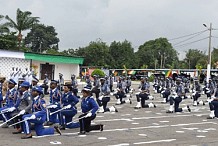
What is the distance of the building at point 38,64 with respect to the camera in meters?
38.2

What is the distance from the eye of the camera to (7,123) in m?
12.2

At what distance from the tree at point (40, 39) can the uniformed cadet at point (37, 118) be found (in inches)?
3176

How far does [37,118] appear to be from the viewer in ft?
34.3

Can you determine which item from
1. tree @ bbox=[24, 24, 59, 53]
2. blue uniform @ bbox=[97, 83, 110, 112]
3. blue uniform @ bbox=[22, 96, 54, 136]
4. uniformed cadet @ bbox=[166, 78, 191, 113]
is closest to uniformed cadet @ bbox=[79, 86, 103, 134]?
blue uniform @ bbox=[22, 96, 54, 136]

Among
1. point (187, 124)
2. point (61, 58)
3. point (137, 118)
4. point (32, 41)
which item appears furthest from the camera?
point (32, 41)

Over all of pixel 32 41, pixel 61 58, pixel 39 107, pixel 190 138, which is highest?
pixel 32 41

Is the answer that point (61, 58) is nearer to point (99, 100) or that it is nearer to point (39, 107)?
point (99, 100)

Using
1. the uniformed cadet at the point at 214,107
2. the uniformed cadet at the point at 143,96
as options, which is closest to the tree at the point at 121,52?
the uniformed cadet at the point at 143,96

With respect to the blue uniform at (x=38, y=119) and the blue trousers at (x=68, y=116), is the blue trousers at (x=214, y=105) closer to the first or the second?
the blue trousers at (x=68, y=116)

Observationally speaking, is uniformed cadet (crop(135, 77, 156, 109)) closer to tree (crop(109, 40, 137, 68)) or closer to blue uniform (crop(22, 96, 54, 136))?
blue uniform (crop(22, 96, 54, 136))

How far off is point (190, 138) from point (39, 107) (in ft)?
15.2

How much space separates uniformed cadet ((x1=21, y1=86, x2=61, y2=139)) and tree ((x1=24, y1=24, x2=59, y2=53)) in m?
80.7

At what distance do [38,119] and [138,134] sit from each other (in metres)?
3.32

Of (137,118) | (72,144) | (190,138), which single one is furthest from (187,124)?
(72,144)
